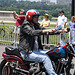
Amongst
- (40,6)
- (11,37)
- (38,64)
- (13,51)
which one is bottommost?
(11,37)

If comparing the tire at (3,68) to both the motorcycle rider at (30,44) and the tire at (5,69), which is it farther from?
the motorcycle rider at (30,44)

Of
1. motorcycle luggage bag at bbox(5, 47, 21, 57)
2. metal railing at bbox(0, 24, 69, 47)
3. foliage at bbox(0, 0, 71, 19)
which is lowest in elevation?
metal railing at bbox(0, 24, 69, 47)

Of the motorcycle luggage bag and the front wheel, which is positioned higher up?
the motorcycle luggage bag

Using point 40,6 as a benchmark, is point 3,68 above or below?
above

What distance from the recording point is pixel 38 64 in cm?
495

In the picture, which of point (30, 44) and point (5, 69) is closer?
point (30, 44)

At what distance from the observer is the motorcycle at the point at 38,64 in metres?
4.69

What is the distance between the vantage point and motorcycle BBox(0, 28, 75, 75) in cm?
469

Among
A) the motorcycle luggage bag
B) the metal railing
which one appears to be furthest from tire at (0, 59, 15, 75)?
the metal railing

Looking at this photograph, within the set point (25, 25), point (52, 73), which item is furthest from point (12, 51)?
point (52, 73)

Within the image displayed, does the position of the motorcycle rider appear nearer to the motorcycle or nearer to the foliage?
the motorcycle

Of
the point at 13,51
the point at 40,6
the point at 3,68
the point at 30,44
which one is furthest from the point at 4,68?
the point at 40,6

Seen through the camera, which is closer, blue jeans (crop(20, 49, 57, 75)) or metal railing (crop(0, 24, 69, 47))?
blue jeans (crop(20, 49, 57, 75))

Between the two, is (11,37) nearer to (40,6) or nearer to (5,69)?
(5,69)
